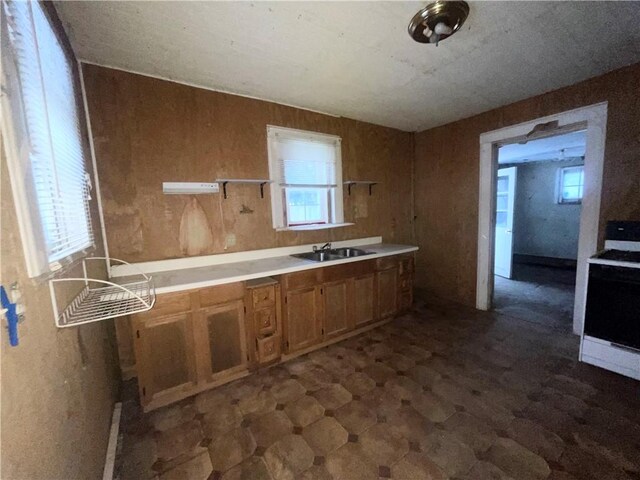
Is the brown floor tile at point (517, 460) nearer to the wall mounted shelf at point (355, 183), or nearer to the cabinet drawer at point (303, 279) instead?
the cabinet drawer at point (303, 279)

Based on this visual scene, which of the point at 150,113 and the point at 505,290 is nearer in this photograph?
the point at 150,113

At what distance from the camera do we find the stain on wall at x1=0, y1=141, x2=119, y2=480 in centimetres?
65

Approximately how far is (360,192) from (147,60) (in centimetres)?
248

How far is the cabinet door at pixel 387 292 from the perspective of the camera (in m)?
2.97

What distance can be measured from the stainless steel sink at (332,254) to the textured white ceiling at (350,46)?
1.64 m

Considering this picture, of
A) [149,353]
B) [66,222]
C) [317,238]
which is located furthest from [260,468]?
[317,238]

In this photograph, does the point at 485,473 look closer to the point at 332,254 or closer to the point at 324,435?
the point at 324,435

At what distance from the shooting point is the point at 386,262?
2.98 meters

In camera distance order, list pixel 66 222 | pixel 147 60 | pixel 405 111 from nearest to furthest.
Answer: pixel 66 222, pixel 147 60, pixel 405 111

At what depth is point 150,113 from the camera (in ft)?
6.94

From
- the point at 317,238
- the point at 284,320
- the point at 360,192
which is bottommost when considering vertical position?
the point at 284,320

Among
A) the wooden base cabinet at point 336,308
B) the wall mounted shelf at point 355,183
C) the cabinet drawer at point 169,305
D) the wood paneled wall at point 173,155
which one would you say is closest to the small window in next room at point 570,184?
the wall mounted shelf at point 355,183

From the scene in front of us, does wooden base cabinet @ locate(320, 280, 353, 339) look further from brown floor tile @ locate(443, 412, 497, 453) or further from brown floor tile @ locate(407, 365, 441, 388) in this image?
brown floor tile @ locate(443, 412, 497, 453)

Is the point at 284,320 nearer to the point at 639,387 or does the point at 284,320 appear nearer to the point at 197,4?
the point at 197,4
